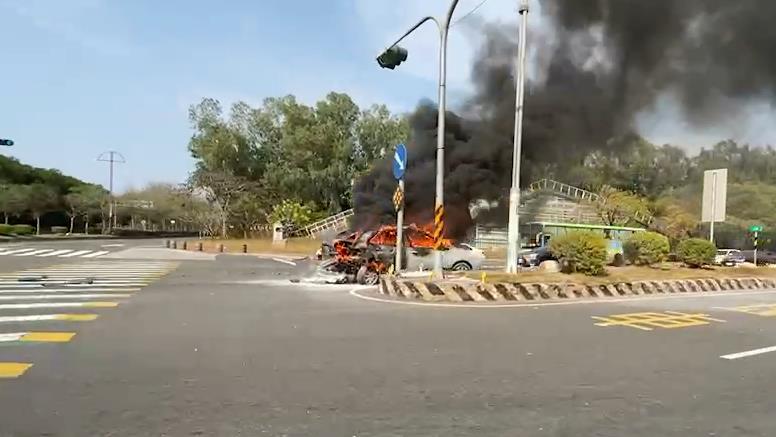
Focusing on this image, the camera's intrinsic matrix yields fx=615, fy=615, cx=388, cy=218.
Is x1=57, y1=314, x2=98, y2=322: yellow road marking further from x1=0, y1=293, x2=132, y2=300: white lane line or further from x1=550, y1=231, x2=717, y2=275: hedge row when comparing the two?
x1=550, y1=231, x2=717, y2=275: hedge row

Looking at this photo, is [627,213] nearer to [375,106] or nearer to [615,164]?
[615,164]

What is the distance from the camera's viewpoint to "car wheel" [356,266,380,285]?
607 inches

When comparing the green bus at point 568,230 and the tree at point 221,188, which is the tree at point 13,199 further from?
the green bus at point 568,230

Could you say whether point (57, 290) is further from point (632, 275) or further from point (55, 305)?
point (632, 275)

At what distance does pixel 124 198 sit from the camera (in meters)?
72.6

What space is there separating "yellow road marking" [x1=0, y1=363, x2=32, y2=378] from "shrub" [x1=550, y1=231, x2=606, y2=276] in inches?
479

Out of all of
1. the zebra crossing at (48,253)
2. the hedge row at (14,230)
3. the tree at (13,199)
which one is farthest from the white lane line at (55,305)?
the tree at (13,199)

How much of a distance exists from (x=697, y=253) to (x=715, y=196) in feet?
6.51

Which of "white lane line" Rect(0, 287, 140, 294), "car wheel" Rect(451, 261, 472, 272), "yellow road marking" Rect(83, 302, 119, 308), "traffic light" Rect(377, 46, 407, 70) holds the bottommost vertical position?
"white lane line" Rect(0, 287, 140, 294)

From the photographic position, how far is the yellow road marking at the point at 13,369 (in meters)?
5.46

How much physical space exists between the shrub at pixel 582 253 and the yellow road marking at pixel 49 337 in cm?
1126

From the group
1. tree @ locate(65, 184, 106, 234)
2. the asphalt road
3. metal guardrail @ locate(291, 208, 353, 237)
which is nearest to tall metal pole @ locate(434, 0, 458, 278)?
the asphalt road

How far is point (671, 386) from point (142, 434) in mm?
4399

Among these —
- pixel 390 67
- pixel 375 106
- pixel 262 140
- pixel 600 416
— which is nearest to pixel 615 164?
pixel 375 106
